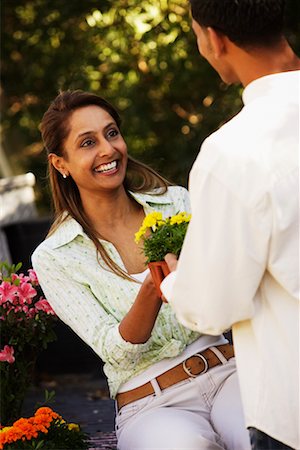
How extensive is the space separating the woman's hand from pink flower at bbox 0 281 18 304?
2.80ft

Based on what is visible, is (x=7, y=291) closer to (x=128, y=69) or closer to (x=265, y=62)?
(x=265, y=62)

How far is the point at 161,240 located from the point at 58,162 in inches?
37.1

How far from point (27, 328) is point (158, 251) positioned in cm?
124

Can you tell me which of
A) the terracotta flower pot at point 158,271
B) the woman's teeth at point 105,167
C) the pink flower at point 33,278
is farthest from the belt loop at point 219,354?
the pink flower at point 33,278

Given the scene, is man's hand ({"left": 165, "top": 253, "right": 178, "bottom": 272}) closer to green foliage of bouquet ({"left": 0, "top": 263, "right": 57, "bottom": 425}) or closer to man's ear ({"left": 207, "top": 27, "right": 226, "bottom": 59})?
man's ear ({"left": 207, "top": 27, "right": 226, "bottom": 59})

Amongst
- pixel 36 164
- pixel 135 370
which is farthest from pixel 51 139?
pixel 36 164

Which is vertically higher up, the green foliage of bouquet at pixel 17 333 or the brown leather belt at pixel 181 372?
the brown leather belt at pixel 181 372

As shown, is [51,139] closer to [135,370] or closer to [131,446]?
[135,370]

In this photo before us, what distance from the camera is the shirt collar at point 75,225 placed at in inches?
147

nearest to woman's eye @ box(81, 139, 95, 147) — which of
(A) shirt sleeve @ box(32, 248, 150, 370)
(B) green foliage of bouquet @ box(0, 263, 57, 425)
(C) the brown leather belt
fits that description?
(A) shirt sleeve @ box(32, 248, 150, 370)

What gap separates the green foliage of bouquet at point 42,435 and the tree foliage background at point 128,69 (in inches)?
158

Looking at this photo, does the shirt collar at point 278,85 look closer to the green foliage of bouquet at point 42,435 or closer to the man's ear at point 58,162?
the man's ear at point 58,162

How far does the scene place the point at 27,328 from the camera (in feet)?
13.6

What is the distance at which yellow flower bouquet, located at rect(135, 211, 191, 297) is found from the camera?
3.03m
